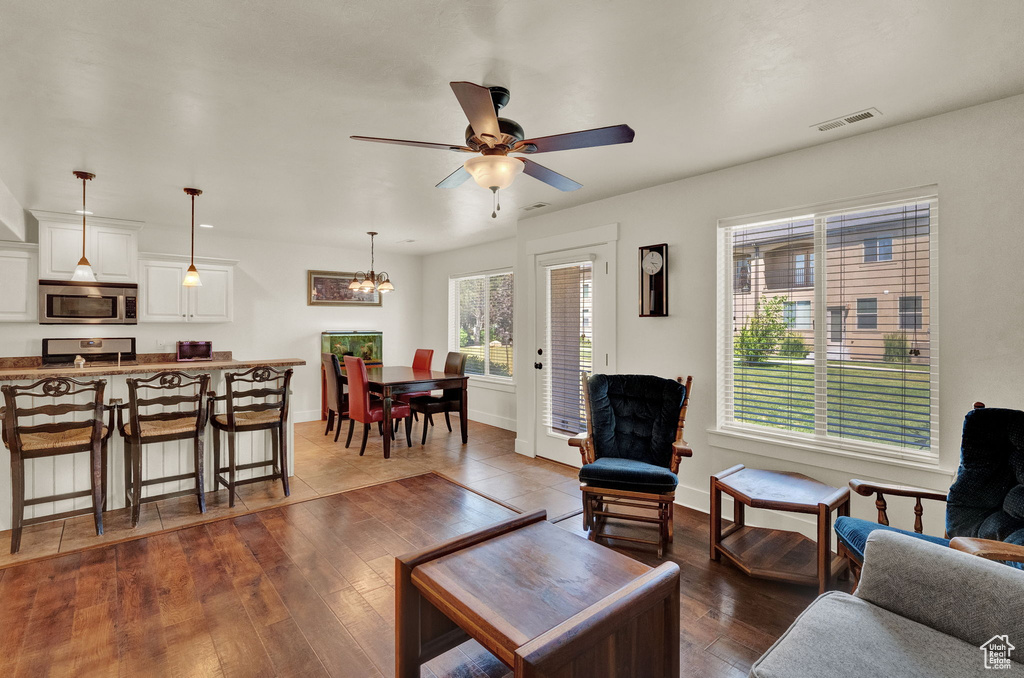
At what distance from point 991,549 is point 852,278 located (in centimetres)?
171

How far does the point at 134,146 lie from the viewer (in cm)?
299

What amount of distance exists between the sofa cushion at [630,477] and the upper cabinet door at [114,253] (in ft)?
17.4

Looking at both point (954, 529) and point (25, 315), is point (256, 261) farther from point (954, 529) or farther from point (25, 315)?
point (954, 529)

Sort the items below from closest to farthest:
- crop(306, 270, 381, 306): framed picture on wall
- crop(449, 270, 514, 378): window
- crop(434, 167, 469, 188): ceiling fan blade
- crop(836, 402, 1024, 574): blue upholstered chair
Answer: crop(836, 402, 1024, 574): blue upholstered chair < crop(434, 167, 469, 188): ceiling fan blade < crop(449, 270, 514, 378): window < crop(306, 270, 381, 306): framed picture on wall

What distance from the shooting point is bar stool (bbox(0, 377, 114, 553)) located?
2896 mm

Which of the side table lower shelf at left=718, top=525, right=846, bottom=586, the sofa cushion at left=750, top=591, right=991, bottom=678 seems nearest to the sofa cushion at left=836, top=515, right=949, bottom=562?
the side table lower shelf at left=718, top=525, right=846, bottom=586

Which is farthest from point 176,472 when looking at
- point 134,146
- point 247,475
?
point 134,146

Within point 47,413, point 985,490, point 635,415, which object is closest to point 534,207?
point 635,415

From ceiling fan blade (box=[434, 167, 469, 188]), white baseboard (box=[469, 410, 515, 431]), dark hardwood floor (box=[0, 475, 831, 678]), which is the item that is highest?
ceiling fan blade (box=[434, 167, 469, 188])

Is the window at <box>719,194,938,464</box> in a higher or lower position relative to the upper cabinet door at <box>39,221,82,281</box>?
lower

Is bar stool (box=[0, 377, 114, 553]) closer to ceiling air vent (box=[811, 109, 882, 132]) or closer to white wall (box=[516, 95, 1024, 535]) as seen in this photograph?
white wall (box=[516, 95, 1024, 535])

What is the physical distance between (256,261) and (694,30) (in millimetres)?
6101

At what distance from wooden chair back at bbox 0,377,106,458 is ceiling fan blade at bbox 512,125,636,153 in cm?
315

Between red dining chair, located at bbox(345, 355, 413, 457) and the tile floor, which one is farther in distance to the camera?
red dining chair, located at bbox(345, 355, 413, 457)
